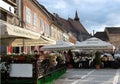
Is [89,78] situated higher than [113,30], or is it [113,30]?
[113,30]

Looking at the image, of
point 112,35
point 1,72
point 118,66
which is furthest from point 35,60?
point 112,35

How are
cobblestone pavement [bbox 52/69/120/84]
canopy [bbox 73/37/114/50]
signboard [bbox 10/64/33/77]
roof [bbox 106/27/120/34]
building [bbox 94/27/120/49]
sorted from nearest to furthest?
signboard [bbox 10/64/33/77] < cobblestone pavement [bbox 52/69/120/84] < canopy [bbox 73/37/114/50] < building [bbox 94/27/120/49] < roof [bbox 106/27/120/34]

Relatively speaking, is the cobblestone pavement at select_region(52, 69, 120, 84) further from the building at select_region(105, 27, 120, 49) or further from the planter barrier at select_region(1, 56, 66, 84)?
the building at select_region(105, 27, 120, 49)

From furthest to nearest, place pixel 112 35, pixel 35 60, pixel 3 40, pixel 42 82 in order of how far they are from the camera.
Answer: pixel 112 35 → pixel 3 40 → pixel 42 82 → pixel 35 60

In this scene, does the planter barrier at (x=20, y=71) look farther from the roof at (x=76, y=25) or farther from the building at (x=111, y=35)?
the building at (x=111, y=35)

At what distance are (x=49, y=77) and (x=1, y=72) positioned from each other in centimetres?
314

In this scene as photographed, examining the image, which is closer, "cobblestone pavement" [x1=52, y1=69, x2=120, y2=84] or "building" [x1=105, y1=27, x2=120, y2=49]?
"cobblestone pavement" [x1=52, y1=69, x2=120, y2=84]

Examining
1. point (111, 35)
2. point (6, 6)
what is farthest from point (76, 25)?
point (6, 6)

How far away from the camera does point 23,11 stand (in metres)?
27.4

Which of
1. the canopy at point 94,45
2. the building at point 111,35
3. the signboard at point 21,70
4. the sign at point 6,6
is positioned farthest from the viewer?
the building at point 111,35

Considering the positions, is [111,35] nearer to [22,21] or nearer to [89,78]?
[22,21]

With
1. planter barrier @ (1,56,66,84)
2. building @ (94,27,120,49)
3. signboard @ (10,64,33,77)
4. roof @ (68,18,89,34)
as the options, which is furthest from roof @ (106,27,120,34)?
signboard @ (10,64,33,77)

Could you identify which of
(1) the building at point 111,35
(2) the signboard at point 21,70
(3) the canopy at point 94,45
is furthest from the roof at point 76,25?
(2) the signboard at point 21,70

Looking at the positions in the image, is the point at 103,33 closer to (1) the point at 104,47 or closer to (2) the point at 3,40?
(1) the point at 104,47
